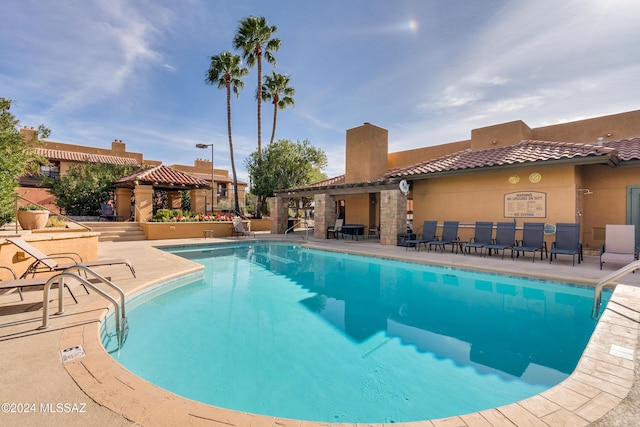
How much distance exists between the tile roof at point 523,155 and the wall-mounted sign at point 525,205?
1483mm

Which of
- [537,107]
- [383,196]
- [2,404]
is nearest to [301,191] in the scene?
[383,196]

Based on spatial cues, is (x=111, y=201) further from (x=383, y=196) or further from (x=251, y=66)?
(x=383, y=196)

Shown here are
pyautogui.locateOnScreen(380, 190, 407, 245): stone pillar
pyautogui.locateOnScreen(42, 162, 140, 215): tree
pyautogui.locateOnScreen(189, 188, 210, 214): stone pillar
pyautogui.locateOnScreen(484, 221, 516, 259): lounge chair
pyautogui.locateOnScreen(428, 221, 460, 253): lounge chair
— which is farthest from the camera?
pyautogui.locateOnScreen(189, 188, 210, 214): stone pillar

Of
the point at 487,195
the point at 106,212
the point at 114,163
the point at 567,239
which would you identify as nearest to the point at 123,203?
the point at 106,212

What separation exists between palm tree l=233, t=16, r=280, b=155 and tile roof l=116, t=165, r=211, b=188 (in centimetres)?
626

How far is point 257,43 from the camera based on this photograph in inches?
931

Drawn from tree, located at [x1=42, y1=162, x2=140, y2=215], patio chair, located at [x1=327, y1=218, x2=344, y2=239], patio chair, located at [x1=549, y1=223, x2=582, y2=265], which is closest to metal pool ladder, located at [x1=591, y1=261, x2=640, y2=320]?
patio chair, located at [x1=549, y1=223, x2=582, y2=265]

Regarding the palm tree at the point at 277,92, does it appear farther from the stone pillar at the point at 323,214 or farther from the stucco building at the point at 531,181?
the stucco building at the point at 531,181

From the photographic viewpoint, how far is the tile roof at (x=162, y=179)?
17.5 meters

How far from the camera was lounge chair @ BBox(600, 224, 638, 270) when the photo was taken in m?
8.16

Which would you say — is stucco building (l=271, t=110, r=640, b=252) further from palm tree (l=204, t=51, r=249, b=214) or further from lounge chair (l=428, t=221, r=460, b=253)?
palm tree (l=204, t=51, r=249, b=214)

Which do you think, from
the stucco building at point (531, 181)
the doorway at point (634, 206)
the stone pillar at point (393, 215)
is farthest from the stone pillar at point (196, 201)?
the doorway at point (634, 206)

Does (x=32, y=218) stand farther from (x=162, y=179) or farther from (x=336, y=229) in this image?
(x=336, y=229)

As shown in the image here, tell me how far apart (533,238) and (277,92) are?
22.9m
